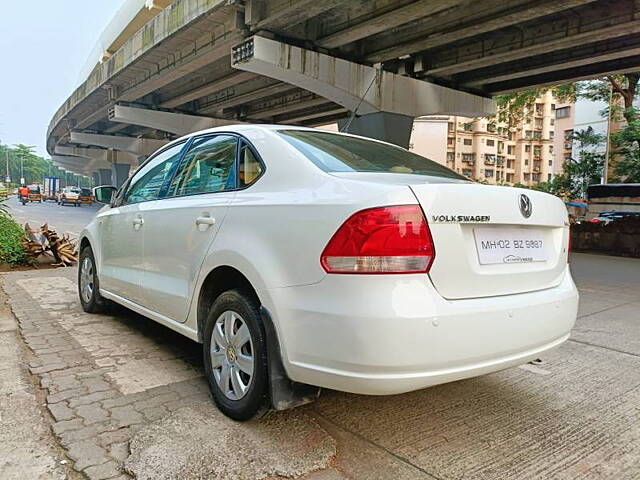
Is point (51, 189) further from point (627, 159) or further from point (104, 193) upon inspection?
point (104, 193)

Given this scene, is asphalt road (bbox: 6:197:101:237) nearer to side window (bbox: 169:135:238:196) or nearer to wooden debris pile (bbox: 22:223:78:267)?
wooden debris pile (bbox: 22:223:78:267)

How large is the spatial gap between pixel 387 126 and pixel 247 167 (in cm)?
1375

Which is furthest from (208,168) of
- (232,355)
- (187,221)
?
(232,355)

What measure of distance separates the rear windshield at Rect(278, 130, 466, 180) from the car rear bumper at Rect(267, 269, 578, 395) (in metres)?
0.70

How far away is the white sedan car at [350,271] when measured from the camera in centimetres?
197

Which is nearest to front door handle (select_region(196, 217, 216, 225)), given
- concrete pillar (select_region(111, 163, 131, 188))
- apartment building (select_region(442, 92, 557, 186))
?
concrete pillar (select_region(111, 163, 131, 188))

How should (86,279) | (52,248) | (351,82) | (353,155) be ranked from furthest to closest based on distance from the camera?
(351,82)
(52,248)
(86,279)
(353,155)

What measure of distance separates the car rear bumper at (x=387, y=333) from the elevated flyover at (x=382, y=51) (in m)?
10.3

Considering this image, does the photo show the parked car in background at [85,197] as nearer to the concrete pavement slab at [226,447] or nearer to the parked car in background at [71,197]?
the parked car in background at [71,197]

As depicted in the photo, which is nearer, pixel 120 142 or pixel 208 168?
pixel 208 168

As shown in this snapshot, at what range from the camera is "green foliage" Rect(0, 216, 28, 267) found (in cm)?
768

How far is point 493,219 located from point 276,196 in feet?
3.42

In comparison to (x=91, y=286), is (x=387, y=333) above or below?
above

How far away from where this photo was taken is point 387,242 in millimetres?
1979
